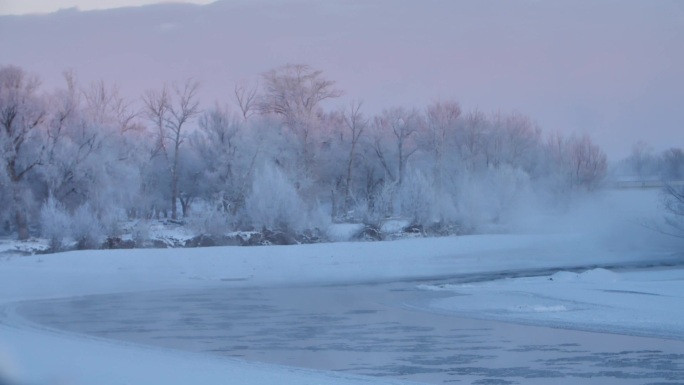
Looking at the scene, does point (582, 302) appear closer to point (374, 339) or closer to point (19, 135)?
point (374, 339)

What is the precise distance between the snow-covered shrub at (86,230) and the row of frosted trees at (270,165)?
0.06 metres

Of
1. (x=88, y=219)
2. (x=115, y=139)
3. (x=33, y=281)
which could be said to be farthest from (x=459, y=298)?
(x=115, y=139)

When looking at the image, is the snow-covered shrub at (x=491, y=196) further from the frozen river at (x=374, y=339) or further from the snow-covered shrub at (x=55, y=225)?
the frozen river at (x=374, y=339)

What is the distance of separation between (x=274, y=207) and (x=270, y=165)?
7.53 m

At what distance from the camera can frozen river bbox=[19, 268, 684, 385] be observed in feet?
43.0

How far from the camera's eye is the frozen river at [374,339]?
43.0 feet

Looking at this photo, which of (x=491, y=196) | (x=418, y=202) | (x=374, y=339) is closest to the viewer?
(x=374, y=339)

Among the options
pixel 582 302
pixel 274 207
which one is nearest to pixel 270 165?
pixel 274 207

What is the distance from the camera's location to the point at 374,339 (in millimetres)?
16453

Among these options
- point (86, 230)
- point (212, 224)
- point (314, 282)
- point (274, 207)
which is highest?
point (274, 207)

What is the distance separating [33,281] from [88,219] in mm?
9302

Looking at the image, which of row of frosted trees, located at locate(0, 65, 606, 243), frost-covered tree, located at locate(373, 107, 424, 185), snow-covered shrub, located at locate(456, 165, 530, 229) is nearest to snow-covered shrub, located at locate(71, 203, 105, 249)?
row of frosted trees, located at locate(0, 65, 606, 243)

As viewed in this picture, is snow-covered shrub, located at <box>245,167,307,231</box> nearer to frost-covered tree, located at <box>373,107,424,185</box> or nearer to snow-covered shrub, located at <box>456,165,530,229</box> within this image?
snow-covered shrub, located at <box>456,165,530,229</box>

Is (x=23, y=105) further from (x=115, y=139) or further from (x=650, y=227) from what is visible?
(x=650, y=227)
